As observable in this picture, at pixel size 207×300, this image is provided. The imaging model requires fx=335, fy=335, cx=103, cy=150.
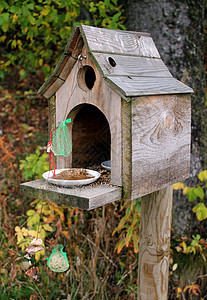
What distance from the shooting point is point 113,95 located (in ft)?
4.81

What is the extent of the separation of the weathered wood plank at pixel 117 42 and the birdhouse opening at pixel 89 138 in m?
0.36

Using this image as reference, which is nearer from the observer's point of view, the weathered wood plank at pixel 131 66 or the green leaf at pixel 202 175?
the weathered wood plank at pixel 131 66

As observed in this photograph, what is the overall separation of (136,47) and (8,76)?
18.6 ft

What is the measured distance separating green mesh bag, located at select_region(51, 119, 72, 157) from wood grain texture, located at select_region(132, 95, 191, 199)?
Result: 399 mm

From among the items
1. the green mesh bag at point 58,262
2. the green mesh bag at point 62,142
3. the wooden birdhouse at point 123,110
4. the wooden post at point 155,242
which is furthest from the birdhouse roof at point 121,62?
the green mesh bag at point 58,262

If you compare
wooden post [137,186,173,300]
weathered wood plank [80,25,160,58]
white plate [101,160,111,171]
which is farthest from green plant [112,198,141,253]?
weathered wood plank [80,25,160,58]

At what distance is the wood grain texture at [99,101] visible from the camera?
1.47 metres

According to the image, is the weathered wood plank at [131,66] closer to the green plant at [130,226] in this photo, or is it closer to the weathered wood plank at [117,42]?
the weathered wood plank at [117,42]

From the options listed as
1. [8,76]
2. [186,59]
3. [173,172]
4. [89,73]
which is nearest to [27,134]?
[8,76]

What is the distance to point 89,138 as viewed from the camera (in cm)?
206

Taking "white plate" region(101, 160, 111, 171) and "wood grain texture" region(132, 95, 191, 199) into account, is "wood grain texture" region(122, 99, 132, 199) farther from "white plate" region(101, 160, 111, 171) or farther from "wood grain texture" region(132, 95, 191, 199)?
"white plate" region(101, 160, 111, 171)

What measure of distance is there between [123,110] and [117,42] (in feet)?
1.41

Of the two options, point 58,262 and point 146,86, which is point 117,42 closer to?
point 146,86

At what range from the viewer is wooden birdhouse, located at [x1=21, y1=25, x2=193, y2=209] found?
1436 mm
